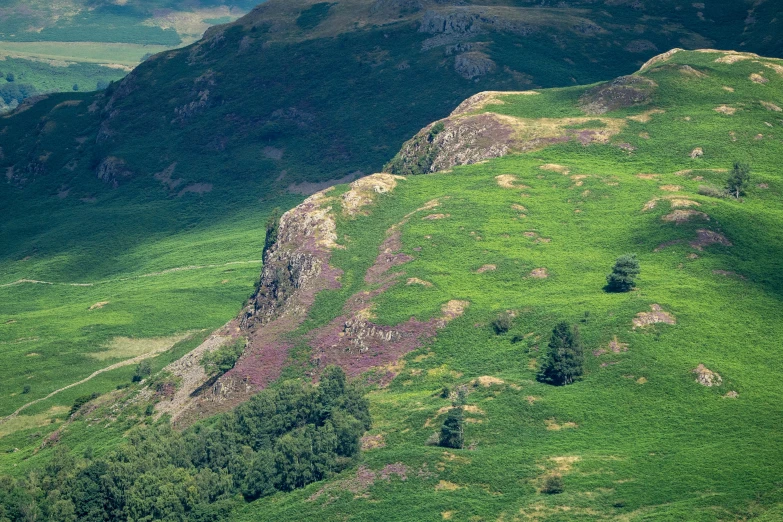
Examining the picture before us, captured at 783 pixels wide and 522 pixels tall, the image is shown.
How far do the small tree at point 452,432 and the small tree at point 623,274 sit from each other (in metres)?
41.7

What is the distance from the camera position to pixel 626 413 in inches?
5162

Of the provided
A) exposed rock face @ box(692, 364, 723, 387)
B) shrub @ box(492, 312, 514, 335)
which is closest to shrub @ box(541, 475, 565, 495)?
exposed rock face @ box(692, 364, 723, 387)

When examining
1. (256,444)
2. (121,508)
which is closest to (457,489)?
(256,444)

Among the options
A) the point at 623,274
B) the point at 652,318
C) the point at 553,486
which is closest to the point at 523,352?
the point at 652,318

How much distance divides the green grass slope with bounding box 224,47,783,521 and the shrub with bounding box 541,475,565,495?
122cm

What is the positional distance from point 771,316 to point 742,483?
45.0 m

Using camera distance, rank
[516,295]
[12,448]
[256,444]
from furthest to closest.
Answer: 1. [12,448]
2. [516,295]
3. [256,444]

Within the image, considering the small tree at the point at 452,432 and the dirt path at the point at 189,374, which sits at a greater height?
the small tree at the point at 452,432

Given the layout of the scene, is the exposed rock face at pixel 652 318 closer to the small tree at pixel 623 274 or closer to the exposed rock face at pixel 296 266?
the small tree at pixel 623 274

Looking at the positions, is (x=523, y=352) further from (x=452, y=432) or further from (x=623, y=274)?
(x=452, y=432)

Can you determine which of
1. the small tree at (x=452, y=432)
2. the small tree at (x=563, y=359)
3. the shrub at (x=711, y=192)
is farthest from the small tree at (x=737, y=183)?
the small tree at (x=452, y=432)

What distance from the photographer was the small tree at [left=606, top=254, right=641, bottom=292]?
6270 inches

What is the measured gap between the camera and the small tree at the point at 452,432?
12975cm

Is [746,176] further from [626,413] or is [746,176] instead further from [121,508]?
[121,508]
